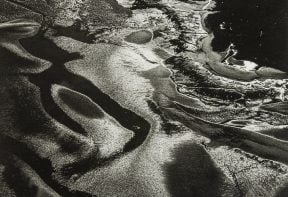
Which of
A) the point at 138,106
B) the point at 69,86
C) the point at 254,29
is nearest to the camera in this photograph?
the point at 138,106

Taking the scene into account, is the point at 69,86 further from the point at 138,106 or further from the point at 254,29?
the point at 254,29

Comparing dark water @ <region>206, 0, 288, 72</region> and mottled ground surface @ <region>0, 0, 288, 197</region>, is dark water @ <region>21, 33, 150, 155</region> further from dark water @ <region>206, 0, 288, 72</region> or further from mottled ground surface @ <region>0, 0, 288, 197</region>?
dark water @ <region>206, 0, 288, 72</region>

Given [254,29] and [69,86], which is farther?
[254,29]

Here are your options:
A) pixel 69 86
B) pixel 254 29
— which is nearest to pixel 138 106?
pixel 69 86

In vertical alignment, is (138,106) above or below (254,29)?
below

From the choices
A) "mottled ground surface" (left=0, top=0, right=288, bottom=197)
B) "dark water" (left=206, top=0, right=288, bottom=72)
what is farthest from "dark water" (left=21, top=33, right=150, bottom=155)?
"dark water" (left=206, top=0, right=288, bottom=72)

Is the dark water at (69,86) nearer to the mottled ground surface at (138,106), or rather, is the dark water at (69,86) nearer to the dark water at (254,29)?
the mottled ground surface at (138,106)

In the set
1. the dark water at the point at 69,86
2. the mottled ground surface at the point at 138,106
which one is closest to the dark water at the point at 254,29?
the mottled ground surface at the point at 138,106
